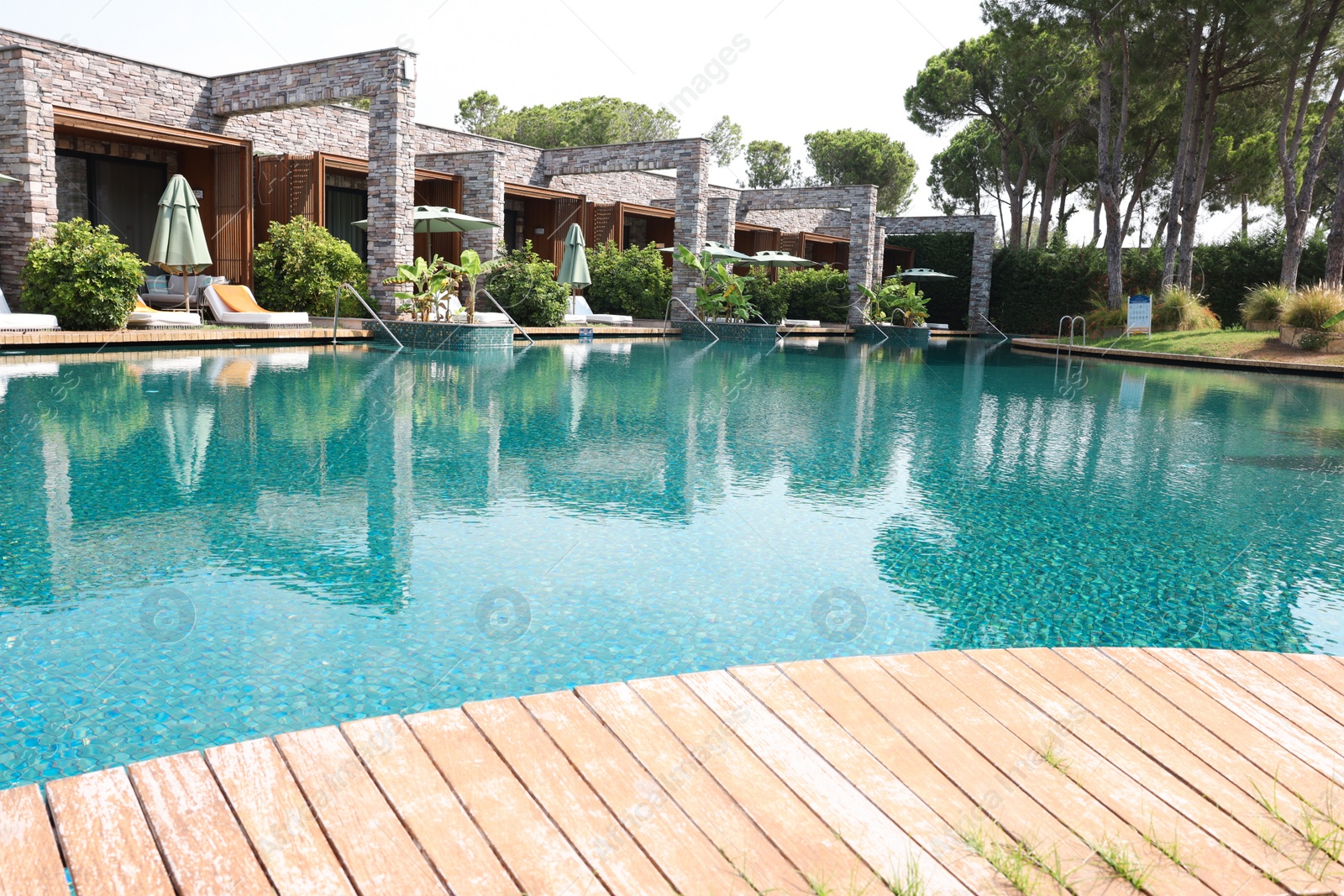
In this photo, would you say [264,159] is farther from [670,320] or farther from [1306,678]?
[1306,678]

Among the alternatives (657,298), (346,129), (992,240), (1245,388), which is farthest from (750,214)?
(1245,388)

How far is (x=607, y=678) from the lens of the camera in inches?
123

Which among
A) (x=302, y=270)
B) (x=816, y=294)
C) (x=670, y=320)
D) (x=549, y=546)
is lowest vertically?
Answer: (x=549, y=546)

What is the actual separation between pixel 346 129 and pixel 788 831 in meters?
21.4

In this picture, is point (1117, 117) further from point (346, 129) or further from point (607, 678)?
point (607, 678)

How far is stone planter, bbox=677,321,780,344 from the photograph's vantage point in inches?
848

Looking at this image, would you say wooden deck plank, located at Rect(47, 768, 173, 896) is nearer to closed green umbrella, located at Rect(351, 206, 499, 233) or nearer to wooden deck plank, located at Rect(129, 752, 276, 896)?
wooden deck plank, located at Rect(129, 752, 276, 896)

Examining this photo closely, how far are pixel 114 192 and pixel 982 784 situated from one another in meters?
19.9

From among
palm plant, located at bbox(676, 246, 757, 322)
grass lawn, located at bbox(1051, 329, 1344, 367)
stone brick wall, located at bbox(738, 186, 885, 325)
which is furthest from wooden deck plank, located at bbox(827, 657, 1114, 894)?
stone brick wall, located at bbox(738, 186, 885, 325)

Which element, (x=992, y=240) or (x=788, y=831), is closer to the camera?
(x=788, y=831)

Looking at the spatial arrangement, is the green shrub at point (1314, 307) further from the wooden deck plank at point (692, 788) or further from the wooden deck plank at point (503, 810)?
the wooden deck plank at point (503, 810)

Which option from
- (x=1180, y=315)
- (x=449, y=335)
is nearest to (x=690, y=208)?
(x=449, y=335)

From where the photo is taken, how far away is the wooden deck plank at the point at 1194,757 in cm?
178

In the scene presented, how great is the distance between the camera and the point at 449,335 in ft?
51.6
